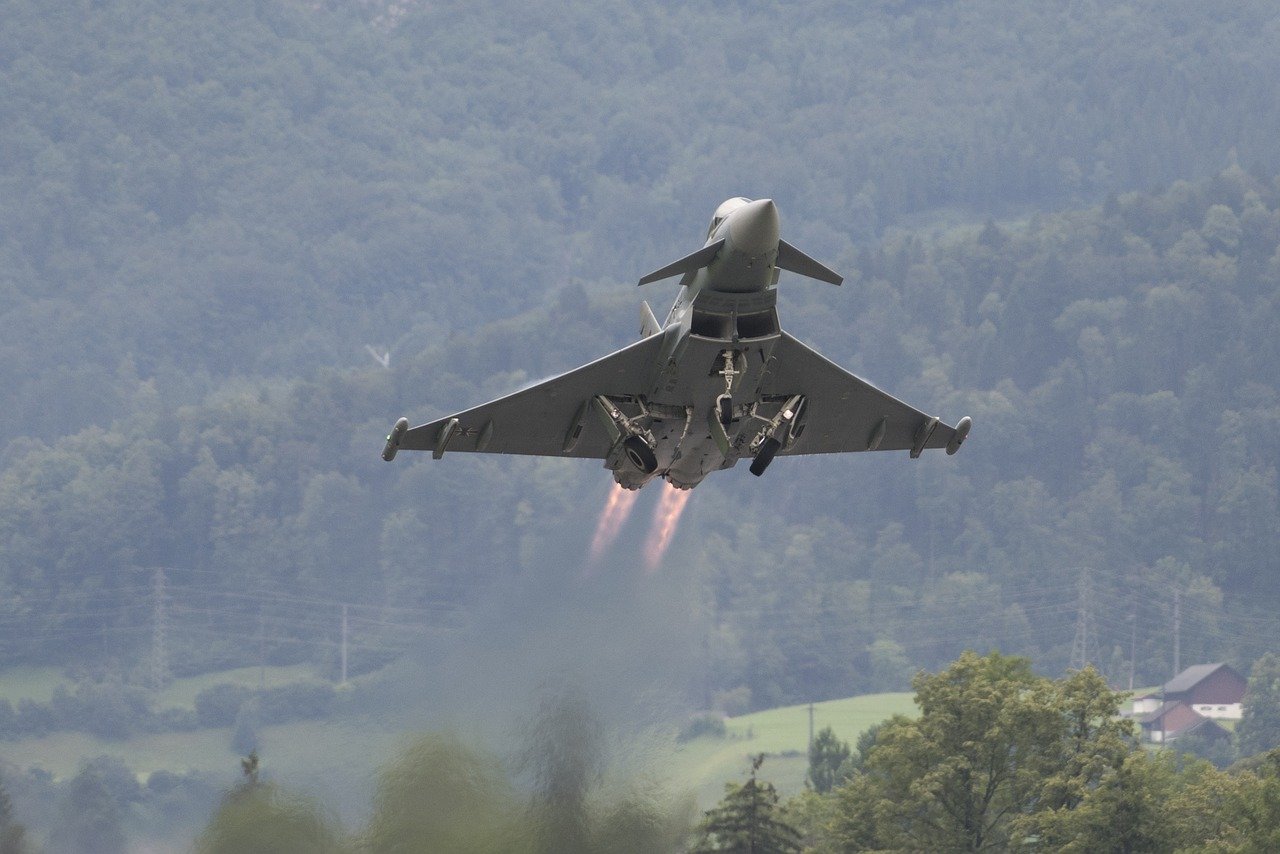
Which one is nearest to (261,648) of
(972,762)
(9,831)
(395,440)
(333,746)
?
(972,762)

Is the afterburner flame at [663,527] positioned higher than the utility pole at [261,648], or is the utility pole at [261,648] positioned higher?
the utility pole at [261,648]

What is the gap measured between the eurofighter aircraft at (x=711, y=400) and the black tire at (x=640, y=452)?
3 cm

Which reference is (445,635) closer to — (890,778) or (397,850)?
(397,850)

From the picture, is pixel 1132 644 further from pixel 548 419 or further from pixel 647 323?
pixel 548 419

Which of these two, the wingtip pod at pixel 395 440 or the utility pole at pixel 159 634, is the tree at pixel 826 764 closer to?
the utility pole at pixel 159 634

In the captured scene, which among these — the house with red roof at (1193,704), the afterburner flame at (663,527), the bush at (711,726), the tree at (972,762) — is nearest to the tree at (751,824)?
the tree at (972,762)

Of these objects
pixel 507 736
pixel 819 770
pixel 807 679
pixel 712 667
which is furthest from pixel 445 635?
pixel 807 679

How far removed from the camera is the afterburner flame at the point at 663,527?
64.6m

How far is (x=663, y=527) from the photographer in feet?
216

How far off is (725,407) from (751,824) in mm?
28871

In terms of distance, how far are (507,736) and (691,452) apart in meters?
15.6

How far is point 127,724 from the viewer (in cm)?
12662

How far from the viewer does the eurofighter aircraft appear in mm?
41531

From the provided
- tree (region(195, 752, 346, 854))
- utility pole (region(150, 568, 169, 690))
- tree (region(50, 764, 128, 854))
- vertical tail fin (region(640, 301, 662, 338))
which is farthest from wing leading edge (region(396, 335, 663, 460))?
utility pole (region(150, 568, 169, 690))
